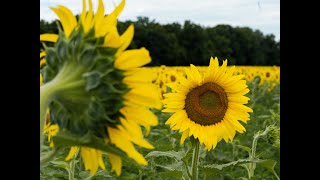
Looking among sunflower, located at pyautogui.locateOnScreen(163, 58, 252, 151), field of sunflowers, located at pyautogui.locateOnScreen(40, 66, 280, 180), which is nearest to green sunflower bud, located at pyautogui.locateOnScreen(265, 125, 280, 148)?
field of sunflowers, located at pyautogui.locateOnScreen(40, 66, 280, 180)

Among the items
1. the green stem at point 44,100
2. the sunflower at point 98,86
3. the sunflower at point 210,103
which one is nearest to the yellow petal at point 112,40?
the sunflower at point 98,86

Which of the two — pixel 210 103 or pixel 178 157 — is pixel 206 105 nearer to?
pixel 210 103

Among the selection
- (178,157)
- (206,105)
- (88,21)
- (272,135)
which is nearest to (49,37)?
(88,21)

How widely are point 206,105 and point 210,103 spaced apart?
0.03m

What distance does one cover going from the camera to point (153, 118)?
1175mm

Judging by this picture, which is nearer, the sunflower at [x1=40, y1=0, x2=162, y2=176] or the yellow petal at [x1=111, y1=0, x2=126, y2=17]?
the sunflower at [x1=40, y1=0, x2=162, y2=176]

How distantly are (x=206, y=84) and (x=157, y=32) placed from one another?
22.9 meters

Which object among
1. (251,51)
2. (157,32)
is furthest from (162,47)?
(251,51)

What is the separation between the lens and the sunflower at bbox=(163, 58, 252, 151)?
323cm

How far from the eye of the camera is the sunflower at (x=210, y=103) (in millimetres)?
3234

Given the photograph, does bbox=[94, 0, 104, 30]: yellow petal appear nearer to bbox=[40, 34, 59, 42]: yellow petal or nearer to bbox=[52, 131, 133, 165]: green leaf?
bbox=[40, 34, 59, 42]: yellow petal

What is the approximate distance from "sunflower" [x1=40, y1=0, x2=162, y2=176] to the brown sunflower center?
2095mm
